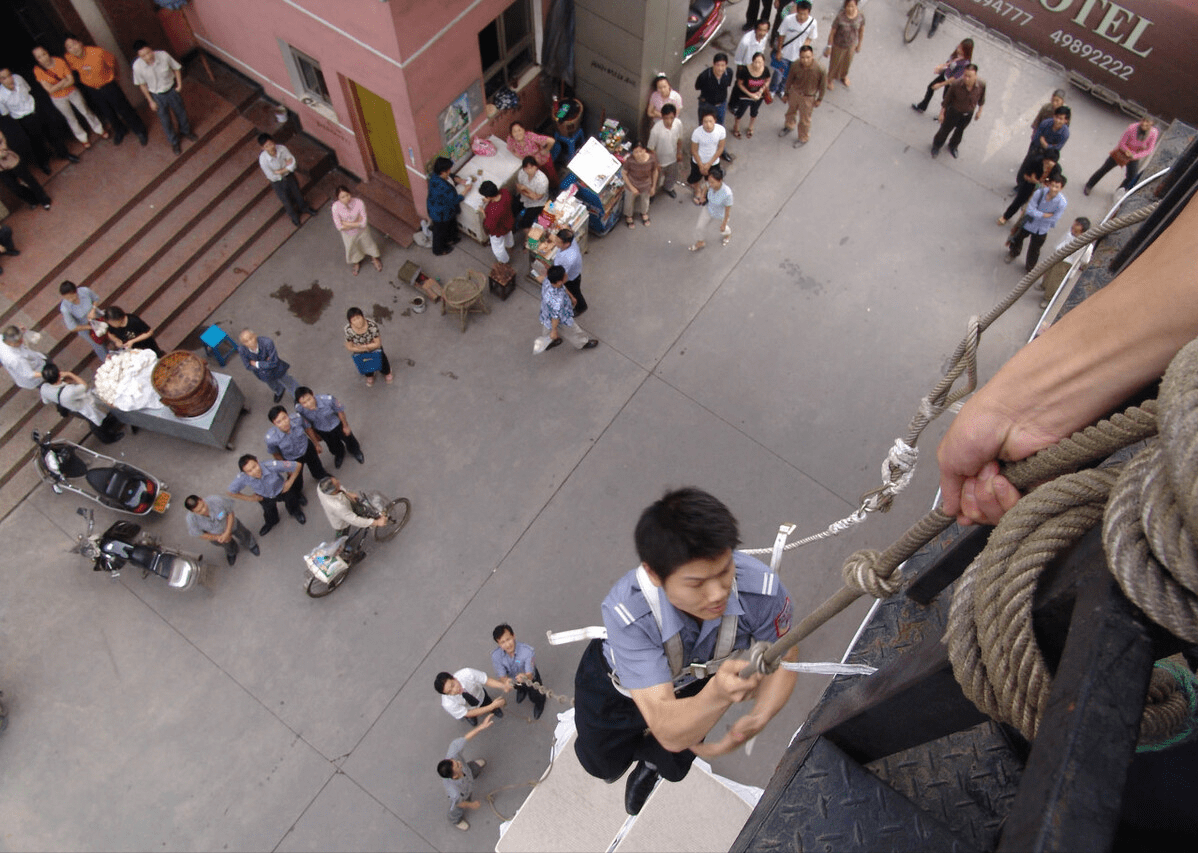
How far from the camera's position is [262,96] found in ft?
40.6

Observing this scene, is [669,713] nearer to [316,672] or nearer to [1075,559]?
[1075,559]

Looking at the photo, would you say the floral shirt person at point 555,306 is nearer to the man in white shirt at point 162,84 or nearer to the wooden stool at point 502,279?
the wooden stool at point 502,279

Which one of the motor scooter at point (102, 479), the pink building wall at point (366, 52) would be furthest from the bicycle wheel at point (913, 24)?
the motor scooter at point (102, 479)

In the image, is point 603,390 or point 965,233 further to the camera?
point 965,233

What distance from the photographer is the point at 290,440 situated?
9438 millimetres

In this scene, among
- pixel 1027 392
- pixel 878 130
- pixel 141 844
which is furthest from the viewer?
pixel 878 130

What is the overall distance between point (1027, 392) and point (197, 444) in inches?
417

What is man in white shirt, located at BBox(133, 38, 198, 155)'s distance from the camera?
36.6ft

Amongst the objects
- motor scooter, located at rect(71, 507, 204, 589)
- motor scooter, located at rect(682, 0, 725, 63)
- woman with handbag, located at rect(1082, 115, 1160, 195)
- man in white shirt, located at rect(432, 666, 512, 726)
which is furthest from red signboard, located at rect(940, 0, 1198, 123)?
motor scooter, located at rect(71, 507, 204, 589)

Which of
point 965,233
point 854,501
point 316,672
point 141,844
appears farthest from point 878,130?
point 141,844

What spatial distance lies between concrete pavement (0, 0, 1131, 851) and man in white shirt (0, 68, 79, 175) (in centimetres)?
339

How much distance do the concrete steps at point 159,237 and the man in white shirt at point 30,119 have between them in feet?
1.07

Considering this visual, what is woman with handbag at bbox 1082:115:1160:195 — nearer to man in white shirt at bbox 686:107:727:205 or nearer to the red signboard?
man in white shirt at bbox 686:107:727:205

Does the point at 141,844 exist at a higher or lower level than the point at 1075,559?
lower
